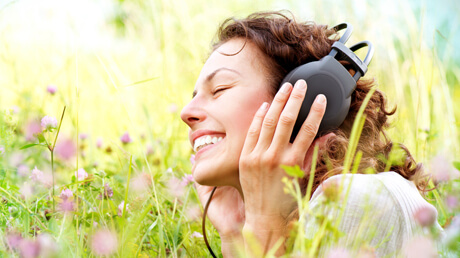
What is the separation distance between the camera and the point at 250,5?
5625mm

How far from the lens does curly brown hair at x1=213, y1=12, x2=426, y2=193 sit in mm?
1812

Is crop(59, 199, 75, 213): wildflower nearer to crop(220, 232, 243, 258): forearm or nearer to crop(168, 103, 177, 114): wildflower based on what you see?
crop(220, 232, 243, 258): forearm

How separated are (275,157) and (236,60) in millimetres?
463

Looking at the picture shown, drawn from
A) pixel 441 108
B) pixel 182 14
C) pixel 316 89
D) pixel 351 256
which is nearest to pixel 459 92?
pixel 441 108

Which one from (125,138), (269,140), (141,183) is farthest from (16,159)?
(269,140)

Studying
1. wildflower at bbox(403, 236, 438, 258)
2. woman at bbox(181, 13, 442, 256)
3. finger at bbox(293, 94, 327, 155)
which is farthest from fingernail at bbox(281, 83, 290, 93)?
wildflower at bbox(403, 236, 438, 258)

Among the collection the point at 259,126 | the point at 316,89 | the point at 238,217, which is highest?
the point at 316,89

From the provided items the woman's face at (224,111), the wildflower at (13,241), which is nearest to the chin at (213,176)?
the woman's face at (224,111)

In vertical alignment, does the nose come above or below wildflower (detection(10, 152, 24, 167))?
above

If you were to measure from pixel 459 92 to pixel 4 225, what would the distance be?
16.3ft

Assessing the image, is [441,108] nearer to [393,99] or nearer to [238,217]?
[393,99]

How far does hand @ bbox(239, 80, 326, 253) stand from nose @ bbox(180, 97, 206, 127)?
0.84ft

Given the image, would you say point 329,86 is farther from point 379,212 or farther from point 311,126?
point 379,212

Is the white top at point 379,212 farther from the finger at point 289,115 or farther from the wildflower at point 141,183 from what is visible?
the wildflower at point 141,183
